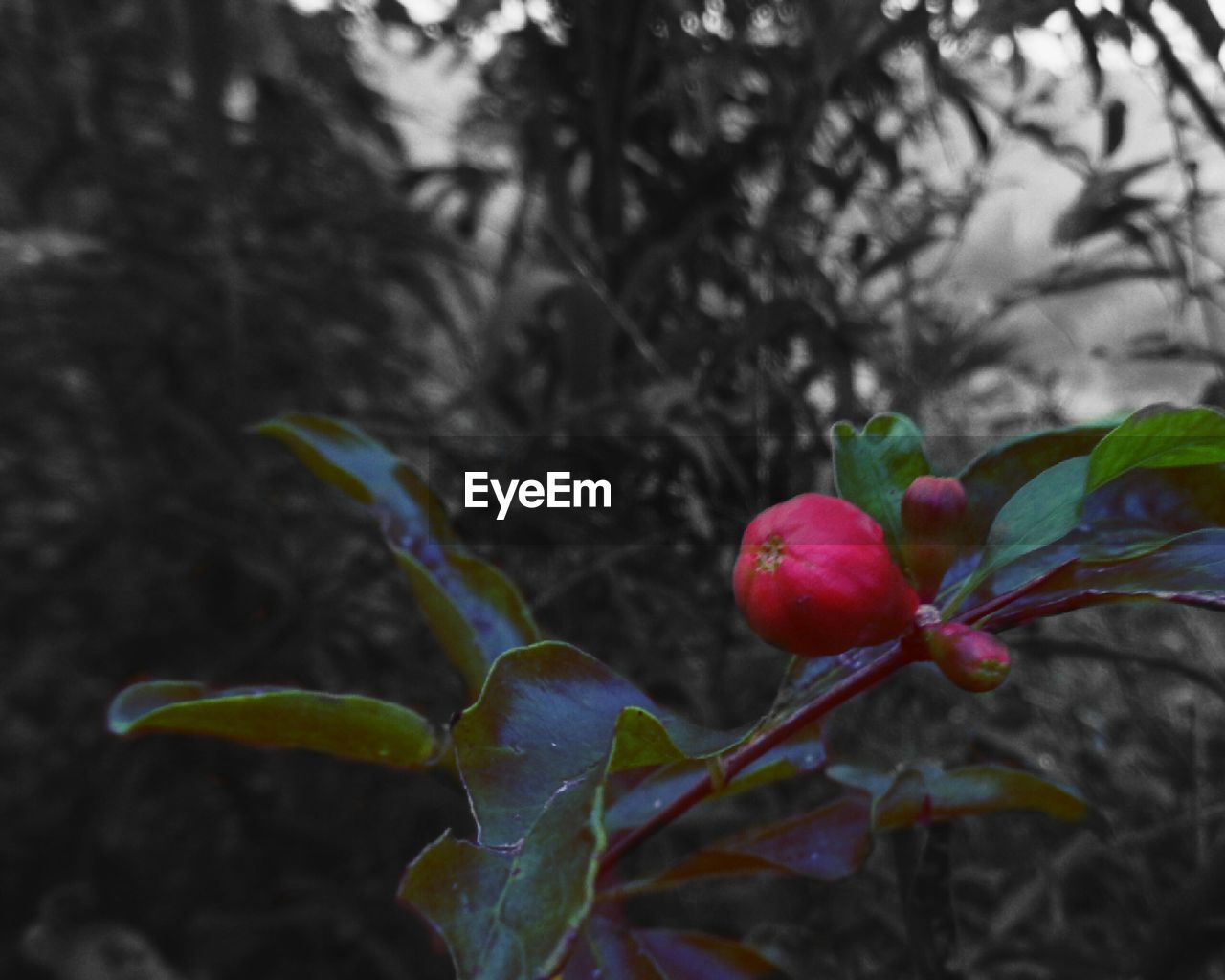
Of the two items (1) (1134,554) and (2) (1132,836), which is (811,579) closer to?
(1) (1134,554)

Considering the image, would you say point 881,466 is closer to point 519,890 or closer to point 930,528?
point 930,528

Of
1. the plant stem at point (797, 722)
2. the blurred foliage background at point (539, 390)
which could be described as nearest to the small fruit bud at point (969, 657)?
the plant stem at point (797, 722)

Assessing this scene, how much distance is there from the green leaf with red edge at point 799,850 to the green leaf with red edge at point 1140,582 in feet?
0.34

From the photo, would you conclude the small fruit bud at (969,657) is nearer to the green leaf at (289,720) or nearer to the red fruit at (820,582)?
the red fruit at (820,582)

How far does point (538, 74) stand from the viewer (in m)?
0.74

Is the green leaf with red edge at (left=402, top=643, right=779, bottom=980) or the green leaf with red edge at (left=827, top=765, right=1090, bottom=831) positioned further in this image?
the green leaf with red edge at (left=827, top=765, right=1090, bottom=831)

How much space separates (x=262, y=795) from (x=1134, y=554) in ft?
2.49

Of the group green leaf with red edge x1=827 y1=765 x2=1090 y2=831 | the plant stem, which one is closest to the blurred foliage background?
green leaf with red edge x1=827 y1=765 x2=1090 y2=831

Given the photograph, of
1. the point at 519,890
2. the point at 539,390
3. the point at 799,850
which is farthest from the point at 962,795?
the point at 539,390

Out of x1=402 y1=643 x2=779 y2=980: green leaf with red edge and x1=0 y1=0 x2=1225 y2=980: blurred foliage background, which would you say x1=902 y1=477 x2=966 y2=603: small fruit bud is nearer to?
x1=402 y1=643 x2=779 y2=980: green leaf with red edge

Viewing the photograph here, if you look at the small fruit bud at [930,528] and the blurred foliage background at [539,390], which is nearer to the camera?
the small fruit bud at [930,528]

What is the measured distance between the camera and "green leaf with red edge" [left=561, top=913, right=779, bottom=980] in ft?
0.88

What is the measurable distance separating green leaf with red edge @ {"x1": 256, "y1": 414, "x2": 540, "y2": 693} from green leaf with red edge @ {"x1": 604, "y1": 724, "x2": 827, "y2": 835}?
2.3 inches

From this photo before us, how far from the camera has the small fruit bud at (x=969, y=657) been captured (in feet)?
0.68
